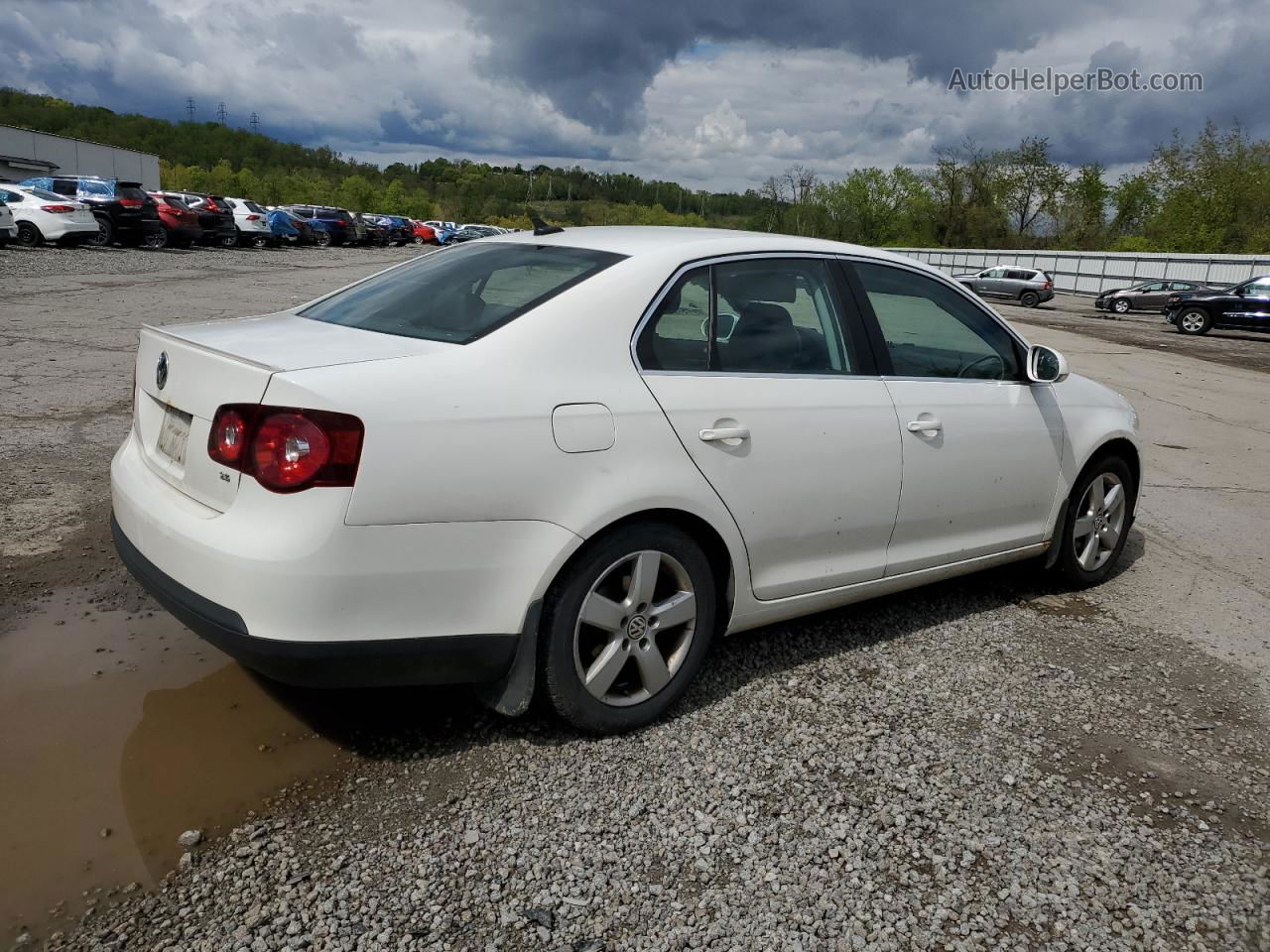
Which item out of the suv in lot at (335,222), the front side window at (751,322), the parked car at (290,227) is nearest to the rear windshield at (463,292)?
the front side window at (751,322)

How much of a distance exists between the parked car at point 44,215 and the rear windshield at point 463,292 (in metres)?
24.5

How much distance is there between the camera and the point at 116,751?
3051 millimetres

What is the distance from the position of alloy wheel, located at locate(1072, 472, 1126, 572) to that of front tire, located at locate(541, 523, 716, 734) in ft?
7.98

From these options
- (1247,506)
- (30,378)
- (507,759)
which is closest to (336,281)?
(30,378)

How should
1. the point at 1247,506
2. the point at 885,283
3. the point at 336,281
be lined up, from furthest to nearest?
1. the point at 336,281
2. the point at 1247,506
3. the point at 885,283

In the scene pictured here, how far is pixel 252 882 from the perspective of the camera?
98.1 inches

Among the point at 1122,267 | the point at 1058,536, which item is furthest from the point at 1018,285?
the point at 1058,536

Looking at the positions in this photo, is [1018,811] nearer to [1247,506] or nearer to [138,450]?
[138,450]

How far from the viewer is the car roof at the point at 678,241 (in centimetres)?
352

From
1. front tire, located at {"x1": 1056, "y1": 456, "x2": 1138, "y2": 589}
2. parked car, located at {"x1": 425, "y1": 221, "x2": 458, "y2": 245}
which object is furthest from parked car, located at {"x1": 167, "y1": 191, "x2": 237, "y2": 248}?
parked car, located at {"x1": 425, "y1": 221, "x2": 458, "y2": 245}

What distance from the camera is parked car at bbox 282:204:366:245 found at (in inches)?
1729

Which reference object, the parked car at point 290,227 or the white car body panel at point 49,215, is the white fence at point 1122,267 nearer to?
the parked car at point 290,227

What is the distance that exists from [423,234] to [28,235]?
133 feet

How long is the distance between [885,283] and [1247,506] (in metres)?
4.55
